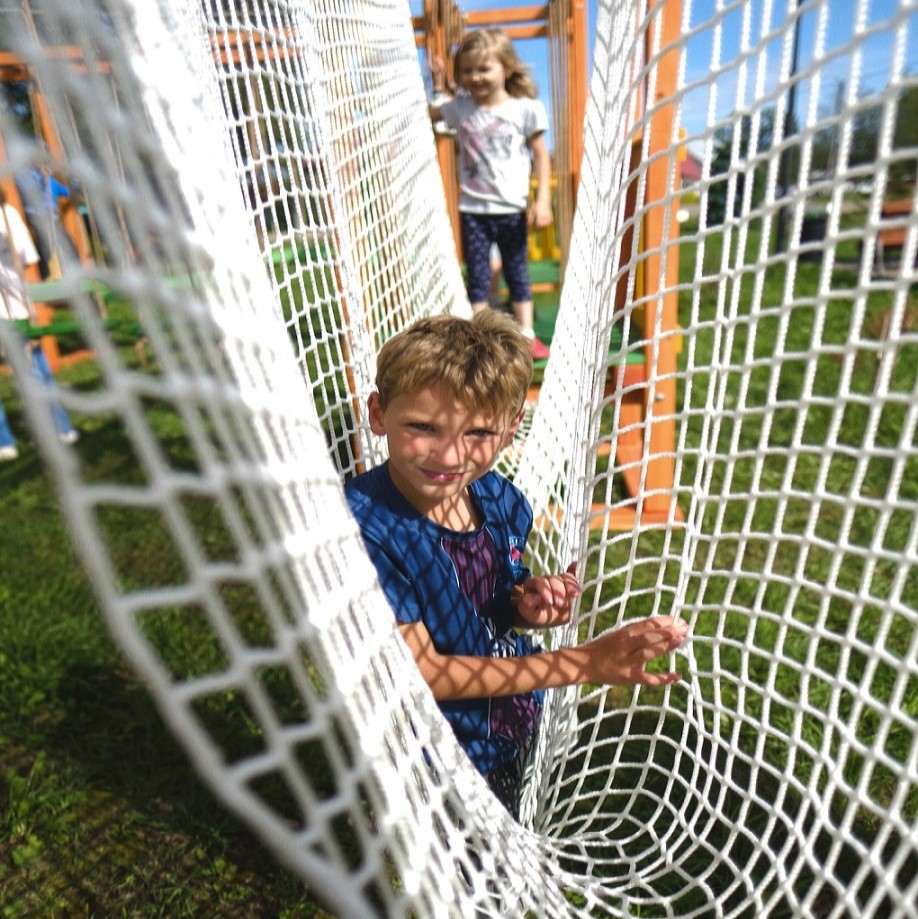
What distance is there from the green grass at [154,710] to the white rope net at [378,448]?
0.07ft

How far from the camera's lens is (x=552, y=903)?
0.87 m

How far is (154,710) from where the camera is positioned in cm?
181

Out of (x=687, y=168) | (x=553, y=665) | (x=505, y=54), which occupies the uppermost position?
(x=505, y=54)

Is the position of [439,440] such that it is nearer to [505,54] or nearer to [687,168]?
[505,54]

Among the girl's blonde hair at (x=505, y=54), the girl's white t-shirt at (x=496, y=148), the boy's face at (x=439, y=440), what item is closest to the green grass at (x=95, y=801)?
the boy's face at (x=439, y=440)

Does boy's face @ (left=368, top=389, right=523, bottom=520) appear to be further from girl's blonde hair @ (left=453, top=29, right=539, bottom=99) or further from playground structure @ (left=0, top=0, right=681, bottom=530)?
girl's blonde hair @ (left=453, top=29, right=539, bottom=99)

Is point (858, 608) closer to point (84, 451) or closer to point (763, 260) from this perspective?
point (763, 260)

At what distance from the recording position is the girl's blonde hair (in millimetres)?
2857

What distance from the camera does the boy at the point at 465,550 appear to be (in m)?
0.95

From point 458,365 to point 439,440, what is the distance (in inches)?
3.6

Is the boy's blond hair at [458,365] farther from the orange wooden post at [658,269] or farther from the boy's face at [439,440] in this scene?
the orange wooden post at [658,269]

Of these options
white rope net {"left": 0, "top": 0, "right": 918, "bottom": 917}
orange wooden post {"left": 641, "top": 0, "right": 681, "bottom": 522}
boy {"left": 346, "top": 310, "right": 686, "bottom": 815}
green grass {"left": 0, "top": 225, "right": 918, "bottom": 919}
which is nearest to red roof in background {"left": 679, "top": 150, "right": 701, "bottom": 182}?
orange wooden post {"left": 641, "top": 0, "right": 681, "bottom": 522}

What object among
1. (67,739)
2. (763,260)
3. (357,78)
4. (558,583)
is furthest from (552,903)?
(357,78)

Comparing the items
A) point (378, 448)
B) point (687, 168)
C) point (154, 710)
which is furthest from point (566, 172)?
point (687, 168)
